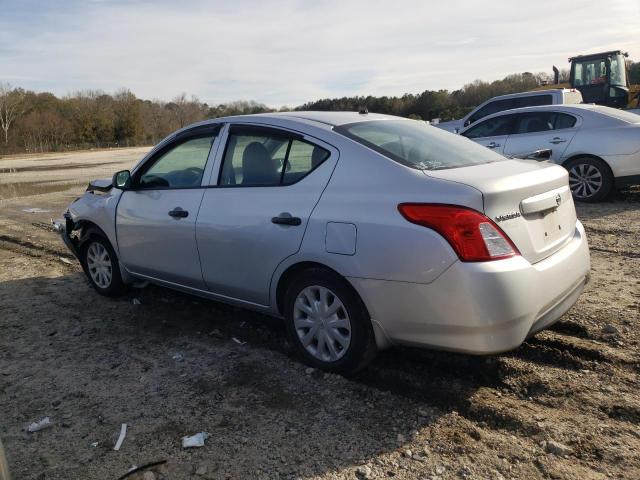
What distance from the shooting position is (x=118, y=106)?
9288cm

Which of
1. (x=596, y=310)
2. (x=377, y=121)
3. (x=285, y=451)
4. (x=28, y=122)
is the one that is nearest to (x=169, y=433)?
(x=285, y=451)

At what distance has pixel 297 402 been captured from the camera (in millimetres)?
3412

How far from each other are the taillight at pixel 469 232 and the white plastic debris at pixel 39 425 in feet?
8.12

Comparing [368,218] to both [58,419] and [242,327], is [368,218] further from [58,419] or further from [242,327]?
[58,419]

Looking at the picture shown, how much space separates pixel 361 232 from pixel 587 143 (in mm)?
7098

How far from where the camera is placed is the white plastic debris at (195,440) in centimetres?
302

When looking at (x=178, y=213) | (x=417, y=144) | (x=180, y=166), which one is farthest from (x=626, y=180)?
(x=178, y=213)

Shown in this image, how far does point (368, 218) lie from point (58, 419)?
221cm

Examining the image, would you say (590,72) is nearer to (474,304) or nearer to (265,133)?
(265,133)

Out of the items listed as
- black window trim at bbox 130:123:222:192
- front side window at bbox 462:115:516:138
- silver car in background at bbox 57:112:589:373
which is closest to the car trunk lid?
silver car in background at bbox 57:112:589:373

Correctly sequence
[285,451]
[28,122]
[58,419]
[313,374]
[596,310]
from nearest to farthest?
[285,451] → [58,419] → [313,374] → [596,310] → [28,122]

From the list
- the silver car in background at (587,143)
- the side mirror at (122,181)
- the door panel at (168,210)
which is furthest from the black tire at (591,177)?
the side mirror at (122,181)

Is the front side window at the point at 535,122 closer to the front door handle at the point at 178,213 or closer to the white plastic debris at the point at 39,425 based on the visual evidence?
the front door handle at the point at 178,213

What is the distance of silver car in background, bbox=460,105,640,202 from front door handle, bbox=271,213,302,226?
6304 millimetres
